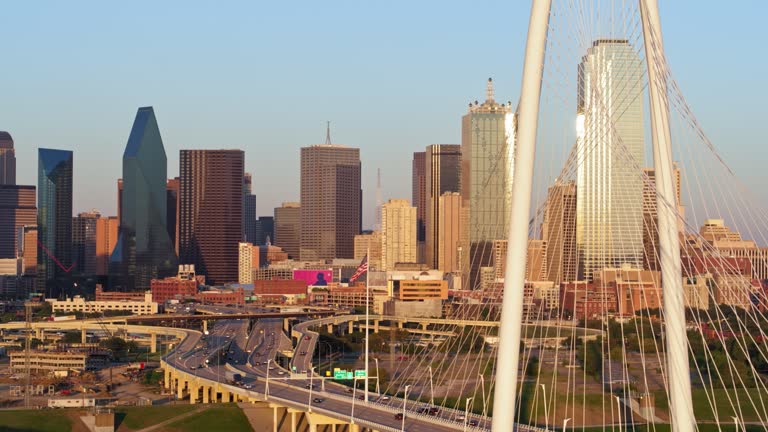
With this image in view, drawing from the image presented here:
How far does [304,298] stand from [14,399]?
84512 mm

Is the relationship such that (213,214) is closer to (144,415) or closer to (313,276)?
(313,276)

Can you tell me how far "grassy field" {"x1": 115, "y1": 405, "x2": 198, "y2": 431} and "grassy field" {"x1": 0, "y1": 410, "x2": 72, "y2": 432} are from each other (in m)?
1.86

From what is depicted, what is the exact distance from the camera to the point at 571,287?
75.6 metres

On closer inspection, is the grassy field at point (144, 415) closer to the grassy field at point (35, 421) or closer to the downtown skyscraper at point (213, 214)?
the grassy field at point (35, 421)

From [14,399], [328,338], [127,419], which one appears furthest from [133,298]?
[127,419]

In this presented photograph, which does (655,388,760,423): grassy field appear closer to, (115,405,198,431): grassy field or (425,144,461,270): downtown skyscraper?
(115,405,198,431): grassy field

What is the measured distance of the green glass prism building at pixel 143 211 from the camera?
175m

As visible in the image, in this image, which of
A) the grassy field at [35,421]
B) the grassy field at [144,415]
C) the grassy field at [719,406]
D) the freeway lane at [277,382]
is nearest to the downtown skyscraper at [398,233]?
the freeway lane at [277,382]

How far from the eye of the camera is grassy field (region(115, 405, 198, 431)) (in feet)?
144

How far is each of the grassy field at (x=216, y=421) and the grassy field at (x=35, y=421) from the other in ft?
13.1

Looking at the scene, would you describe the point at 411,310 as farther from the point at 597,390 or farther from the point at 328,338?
the point at 597,390

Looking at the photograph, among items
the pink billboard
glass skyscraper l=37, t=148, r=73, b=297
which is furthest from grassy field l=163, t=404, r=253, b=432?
glass skyscraper l=37, t=148, r=73, b=297

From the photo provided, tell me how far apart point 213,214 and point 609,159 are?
13669 cm

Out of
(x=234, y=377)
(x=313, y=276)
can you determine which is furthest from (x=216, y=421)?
(x=313, y=276)
